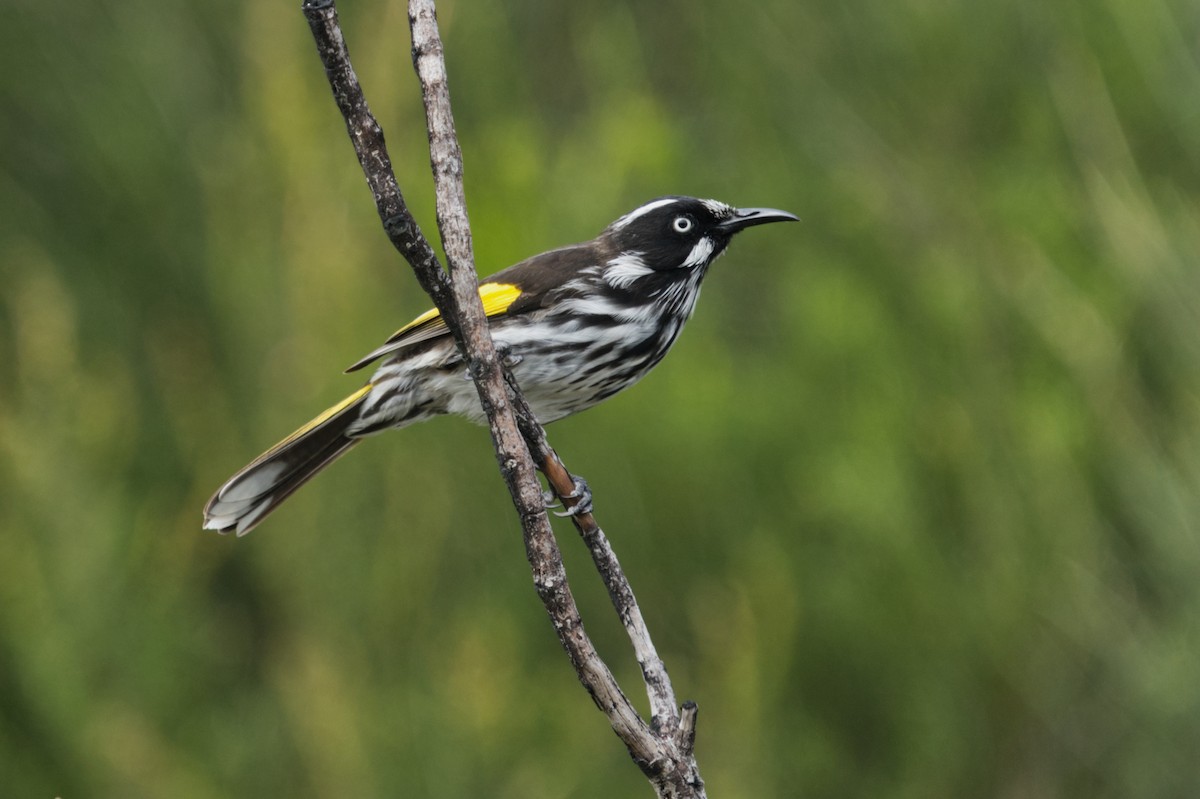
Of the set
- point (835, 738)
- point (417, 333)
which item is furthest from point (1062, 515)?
point (417, 333)

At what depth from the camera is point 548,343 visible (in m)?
3.15

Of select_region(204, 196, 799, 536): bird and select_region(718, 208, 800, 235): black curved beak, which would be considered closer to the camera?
select_region(204, 196, 799, 536): bird

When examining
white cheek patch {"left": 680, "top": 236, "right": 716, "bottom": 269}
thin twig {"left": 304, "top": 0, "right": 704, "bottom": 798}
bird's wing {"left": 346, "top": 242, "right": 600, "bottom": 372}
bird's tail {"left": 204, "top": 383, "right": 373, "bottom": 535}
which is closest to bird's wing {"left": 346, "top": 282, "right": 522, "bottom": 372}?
bird's wing {"left": 346, "top": 242, "right": 600, "bottom": 372}

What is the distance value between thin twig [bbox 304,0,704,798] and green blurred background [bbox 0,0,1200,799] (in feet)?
6.01

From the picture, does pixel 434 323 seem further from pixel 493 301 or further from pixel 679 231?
pixel 679 231

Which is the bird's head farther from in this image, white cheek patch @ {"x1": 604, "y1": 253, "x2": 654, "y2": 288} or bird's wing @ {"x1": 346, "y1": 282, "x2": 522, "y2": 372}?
bird's wing @ {"x1": 346, "y1": 282, "x2": 522, "y2": 372}

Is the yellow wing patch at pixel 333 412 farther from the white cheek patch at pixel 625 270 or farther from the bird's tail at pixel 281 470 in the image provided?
the white cheek patch at pixel 625 270

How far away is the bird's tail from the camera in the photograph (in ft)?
10.1

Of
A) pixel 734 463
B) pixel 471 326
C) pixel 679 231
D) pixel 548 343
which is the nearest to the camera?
pixel 471 326

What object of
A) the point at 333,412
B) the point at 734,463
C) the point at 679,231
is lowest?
the point at 734,463

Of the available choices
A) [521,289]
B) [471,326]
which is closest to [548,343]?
[521,289]

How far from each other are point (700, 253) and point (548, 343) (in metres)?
0.49

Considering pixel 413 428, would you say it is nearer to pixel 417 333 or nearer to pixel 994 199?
pixel 417 333

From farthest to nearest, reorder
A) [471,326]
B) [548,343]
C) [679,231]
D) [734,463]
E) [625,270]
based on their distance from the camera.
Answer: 1. [734,463]
2. [679,231]
3. [625,270]
4. [548,343]
5. [471,326]
